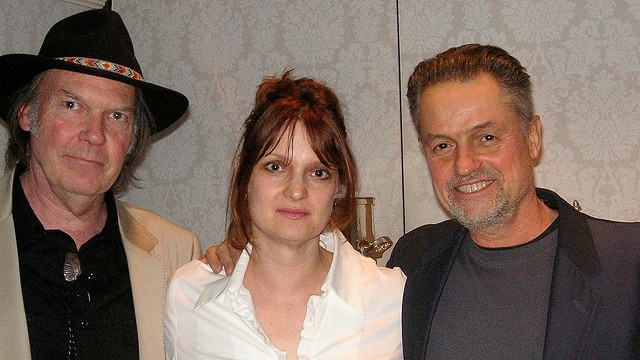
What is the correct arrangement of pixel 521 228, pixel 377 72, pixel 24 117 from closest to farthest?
pixel 521 228, pixel 24 117, pixel 377 72

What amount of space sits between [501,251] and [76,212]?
1.30 metres

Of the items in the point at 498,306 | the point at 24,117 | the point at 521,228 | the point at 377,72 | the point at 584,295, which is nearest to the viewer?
the point at 584,295

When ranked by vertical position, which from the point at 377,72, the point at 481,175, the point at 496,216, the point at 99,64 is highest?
the point at 99,64

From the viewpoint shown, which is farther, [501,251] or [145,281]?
[145,281]

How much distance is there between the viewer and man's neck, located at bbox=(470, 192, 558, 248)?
2088 millimetres

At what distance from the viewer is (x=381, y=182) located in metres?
3.47

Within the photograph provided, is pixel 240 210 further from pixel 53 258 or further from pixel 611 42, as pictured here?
pixel 611 42

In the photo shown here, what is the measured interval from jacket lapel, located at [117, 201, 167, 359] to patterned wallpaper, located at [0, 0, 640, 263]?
1361 millimetres

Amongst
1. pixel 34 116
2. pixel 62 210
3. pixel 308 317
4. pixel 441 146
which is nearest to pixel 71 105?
pixel 34 116

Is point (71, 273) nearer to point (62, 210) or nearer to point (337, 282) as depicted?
point (62, 210)

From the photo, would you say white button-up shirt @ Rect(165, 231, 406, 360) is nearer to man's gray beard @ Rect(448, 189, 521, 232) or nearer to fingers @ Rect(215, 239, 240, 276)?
fingers @ Rect(215, 239, 240, 276)

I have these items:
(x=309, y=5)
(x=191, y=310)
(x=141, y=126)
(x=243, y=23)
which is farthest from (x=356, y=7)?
(x=191, y=310)

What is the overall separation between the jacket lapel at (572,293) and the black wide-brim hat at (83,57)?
4.47 feet

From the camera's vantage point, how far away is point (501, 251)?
82.0 inches
